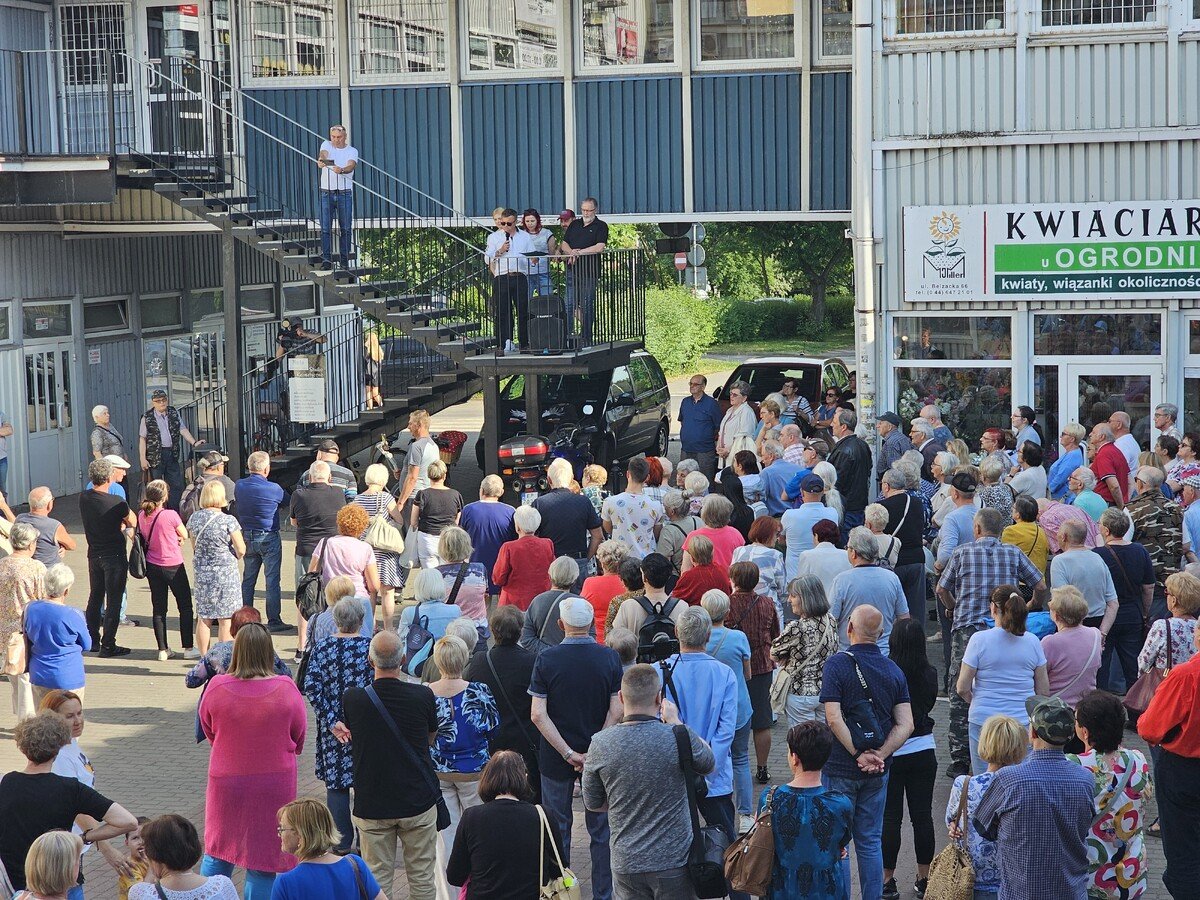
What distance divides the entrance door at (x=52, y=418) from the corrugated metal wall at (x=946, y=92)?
1176 cm

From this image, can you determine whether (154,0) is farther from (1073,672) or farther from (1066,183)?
(1073,672)

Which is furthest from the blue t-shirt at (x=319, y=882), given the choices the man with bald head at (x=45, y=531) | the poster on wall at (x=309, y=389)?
the poster on wall at (x=309, y=389)

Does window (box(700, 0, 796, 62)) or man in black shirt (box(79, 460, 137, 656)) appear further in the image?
window (box(700, 0, 796, 62))

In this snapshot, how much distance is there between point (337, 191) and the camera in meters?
17.5

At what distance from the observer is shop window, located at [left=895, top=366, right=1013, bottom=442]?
16.3 m

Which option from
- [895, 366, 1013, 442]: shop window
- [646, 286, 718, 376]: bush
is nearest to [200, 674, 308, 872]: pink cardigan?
[895, 366, 1013, 442]: shop window

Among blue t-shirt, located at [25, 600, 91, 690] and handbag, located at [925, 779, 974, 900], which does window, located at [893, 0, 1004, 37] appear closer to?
blue t-shirt, located at [25, 600, 91, 690]

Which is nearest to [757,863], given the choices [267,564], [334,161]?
[267,564]

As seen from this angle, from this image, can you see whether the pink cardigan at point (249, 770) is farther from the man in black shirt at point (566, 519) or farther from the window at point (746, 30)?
the window at point (746, 30)

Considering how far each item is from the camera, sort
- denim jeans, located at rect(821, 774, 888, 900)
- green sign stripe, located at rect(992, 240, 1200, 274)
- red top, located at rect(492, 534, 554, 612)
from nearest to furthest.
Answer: denim jeans, located at rect(821, 774, 888, 900)
red top, located at rect(492, 534, 554, 612)
green sign stripe, located at rect(992, 240, 1200, 274)

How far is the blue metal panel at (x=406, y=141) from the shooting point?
1894cm

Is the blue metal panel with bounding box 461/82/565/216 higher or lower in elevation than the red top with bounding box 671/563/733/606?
higher

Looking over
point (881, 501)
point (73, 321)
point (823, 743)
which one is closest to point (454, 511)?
point (881, 501)

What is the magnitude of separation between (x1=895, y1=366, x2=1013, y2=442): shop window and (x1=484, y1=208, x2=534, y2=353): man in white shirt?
4.30 m
